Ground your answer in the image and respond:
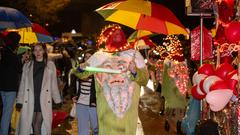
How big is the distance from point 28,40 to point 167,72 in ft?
11.7

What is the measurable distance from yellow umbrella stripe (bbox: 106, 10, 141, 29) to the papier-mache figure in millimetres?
760

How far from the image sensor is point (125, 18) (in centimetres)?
737

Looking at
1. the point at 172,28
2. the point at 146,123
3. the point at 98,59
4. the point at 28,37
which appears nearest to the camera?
the point at 98,59

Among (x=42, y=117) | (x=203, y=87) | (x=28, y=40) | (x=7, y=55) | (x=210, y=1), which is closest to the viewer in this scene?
(x=203, y=87)

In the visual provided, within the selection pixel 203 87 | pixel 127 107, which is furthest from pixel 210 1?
pixel 127 107

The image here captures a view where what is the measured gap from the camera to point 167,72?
11094 mm

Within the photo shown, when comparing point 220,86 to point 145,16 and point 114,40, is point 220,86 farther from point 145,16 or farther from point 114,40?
point 145,16

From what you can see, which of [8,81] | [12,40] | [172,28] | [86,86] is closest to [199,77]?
[172,28]

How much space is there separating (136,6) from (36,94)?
300 cm

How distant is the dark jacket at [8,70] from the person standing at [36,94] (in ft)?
2.29

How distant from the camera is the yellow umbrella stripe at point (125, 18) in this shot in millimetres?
7235

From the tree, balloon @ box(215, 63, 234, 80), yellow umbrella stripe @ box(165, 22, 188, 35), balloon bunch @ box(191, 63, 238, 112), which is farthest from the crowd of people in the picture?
the tree

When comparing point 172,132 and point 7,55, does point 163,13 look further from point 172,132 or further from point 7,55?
point 172,132

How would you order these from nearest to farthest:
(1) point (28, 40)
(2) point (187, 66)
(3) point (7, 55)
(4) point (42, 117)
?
1. (4) point (42, 117)
2. (3) point (7, 55)
3. (2) point (187, 66)
4. (1) point (28, 40)
